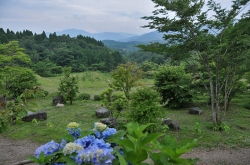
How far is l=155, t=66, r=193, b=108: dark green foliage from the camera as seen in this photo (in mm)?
11242

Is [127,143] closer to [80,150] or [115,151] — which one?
[115,151]

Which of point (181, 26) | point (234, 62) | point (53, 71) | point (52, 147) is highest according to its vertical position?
point (181, 26)

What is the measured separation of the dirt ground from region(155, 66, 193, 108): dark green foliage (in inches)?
218

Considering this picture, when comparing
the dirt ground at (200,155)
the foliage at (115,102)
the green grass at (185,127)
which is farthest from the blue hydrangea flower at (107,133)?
the foliage at (115,102)

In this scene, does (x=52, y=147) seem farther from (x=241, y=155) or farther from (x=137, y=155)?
(x=241, y=155)

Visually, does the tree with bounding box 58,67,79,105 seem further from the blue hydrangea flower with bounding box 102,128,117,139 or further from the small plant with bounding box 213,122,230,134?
the blue hydrangea flower with bounding box 102,128,117,139

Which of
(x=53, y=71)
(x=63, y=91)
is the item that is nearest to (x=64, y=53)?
(x=53, y=71)

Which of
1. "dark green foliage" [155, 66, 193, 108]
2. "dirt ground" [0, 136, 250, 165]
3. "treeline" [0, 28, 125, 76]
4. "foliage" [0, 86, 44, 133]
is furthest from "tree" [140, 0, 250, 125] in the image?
"treeline" [0, 28, 125, 76]

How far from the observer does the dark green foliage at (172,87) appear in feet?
36.9

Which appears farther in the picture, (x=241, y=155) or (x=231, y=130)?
(x=231, y=130)

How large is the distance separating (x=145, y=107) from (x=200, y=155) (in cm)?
217

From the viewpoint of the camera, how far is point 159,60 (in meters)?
47.5

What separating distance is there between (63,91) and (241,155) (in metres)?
10.1

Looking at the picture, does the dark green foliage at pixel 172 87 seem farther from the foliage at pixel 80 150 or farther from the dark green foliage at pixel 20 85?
the foliage at pixel 80 150
